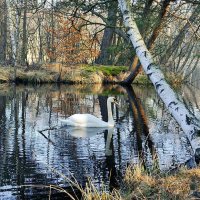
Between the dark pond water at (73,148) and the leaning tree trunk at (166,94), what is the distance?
1100 millimetres

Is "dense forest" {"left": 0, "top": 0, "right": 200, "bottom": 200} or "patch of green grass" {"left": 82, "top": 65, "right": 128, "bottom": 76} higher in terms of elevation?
"patch of green grass" {"left": 82, "top": 65, "right": 128, "bottom": 76}

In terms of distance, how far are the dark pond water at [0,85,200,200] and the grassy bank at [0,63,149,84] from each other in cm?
1489

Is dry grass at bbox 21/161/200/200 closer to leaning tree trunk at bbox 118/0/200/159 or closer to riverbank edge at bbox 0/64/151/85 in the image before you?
leaning tree trunk at bbox 118/0/200/159

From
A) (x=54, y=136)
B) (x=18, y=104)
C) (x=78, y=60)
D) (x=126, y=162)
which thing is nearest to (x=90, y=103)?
(x=18, y=104)

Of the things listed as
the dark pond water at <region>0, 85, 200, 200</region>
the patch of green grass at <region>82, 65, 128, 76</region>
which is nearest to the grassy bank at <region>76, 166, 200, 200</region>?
the dark pond water at <region>0, 85, 200, 200</region>

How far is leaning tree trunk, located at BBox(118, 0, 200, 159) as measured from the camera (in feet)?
25.4

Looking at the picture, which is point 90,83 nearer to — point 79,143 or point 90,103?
point 90,103

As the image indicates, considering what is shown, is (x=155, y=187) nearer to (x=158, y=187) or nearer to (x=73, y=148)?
(x=158, y=187)

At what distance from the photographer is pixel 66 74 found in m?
34.3

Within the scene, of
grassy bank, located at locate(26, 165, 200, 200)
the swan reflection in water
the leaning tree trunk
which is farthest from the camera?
the swan reflection in water

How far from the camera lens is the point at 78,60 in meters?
39.7

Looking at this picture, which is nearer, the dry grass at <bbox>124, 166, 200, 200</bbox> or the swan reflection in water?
the dry grass at <bbox>124, 166, 200, 200</bbox>

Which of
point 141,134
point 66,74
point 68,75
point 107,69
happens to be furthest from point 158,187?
point 107,69

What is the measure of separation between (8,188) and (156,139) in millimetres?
5441
